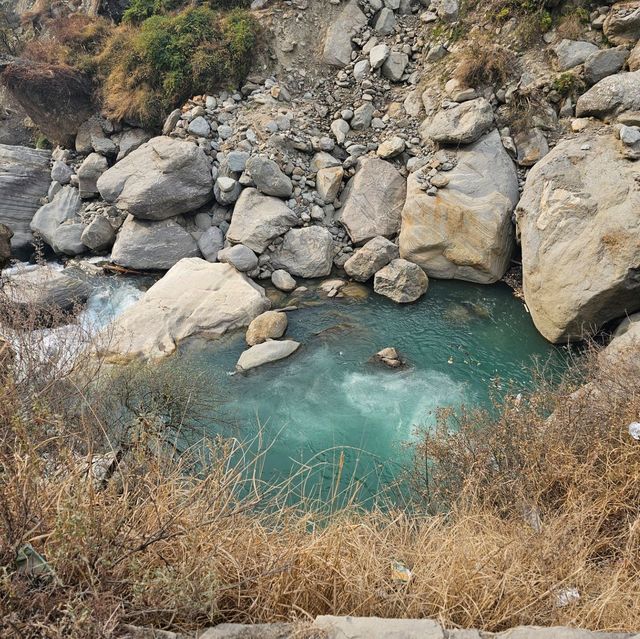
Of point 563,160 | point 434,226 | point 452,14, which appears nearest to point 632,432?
point 563,160

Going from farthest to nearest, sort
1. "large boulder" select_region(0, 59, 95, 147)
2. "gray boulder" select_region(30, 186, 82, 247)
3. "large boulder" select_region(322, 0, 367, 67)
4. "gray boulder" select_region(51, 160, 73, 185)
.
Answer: "large boulder" select_region(0, 59, 95, 147) → "gray boulder" select_region(51, 160, 73, 185) → "large boulder" select_region(322, 0, 367, 67) → "gray boulder" select_region(30, 186, 82, 247)

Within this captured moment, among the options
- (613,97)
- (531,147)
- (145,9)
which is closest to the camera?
(613,97)

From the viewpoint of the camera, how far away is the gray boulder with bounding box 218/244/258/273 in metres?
10.7

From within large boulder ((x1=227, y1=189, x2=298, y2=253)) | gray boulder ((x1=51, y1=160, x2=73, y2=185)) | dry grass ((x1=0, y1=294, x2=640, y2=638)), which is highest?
dry grass ((x1=0, y1=294, x2=640, y2=638))

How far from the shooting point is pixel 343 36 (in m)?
13.8

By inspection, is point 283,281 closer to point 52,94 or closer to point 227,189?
point 227,189

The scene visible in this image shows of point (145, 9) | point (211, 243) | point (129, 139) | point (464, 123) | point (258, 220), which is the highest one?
point (145, 9)

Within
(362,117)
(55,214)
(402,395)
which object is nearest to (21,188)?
(55,214)

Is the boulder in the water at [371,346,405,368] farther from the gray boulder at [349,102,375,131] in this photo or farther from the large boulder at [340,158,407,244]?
the gray boulder at [349,102,375,131]

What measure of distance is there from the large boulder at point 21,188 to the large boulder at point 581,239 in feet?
40.6

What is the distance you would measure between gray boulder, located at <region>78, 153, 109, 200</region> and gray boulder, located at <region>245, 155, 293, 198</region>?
464 cm

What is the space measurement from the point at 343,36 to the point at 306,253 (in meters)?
7.14

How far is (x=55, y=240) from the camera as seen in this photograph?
40.7 feet

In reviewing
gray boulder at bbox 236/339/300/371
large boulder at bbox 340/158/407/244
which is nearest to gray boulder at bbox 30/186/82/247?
gray boulder at bbox 236/339/300/371
